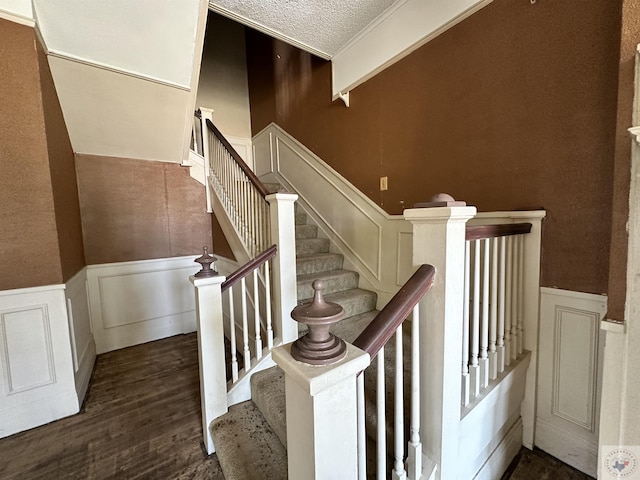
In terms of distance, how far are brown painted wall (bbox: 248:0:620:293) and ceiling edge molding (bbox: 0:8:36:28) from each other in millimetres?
2400

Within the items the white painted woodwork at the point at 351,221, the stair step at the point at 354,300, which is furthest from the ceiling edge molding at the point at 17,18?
the stair step at the point at 354,300

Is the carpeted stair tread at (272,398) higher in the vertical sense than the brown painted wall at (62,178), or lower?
lower

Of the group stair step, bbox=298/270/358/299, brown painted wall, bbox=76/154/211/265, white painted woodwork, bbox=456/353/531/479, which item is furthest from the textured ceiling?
white painted woodwork, bbox=456/353/531/479

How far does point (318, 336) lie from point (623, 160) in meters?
1.59

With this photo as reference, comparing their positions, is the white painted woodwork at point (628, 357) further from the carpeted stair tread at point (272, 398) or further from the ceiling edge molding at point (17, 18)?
the ceiling edge molding at point (17, 18)

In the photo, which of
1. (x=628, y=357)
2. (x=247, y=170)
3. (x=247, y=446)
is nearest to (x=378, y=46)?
(x=247, y=170)

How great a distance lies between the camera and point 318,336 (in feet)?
2.16

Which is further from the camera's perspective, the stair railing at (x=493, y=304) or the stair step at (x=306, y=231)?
the stair step at (x=306, y=231)

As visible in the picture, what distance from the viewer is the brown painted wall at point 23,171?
1.74 metres

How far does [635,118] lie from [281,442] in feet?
7.40

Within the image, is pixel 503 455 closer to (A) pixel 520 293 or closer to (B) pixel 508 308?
(B) pixel 508 308

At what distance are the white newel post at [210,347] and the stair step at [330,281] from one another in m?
0.78

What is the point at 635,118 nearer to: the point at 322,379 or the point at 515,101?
the point at 515,101

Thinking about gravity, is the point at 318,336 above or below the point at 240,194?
below
